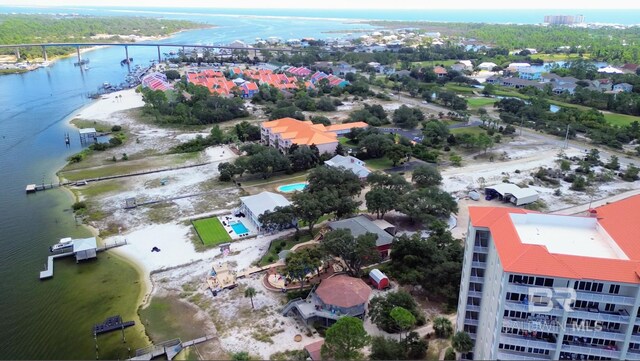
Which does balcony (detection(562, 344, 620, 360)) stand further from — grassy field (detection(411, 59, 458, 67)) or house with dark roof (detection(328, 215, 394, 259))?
grassy field (detection(411, 59, 458, 67))

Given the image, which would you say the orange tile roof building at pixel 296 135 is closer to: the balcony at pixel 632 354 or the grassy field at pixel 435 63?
the balcony at pixel 632 354

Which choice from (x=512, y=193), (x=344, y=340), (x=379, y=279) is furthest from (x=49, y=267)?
(x=512, y=193)

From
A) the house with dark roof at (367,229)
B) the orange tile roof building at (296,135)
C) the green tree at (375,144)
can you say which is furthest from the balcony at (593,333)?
the orange tile roof building at (296,135)

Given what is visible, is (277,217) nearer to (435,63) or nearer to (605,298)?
(605,298)

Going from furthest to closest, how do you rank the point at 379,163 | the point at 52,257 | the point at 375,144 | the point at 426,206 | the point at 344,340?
1. the point at 375,144
2. the point at 379,163
3. the point at 426,206
4. the point at 52,257
5. the point at 344,340

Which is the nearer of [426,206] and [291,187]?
[426,206]

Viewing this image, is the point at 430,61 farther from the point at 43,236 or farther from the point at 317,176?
the point at 43,236

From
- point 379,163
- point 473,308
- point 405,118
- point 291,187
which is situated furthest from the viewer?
point 405,118
